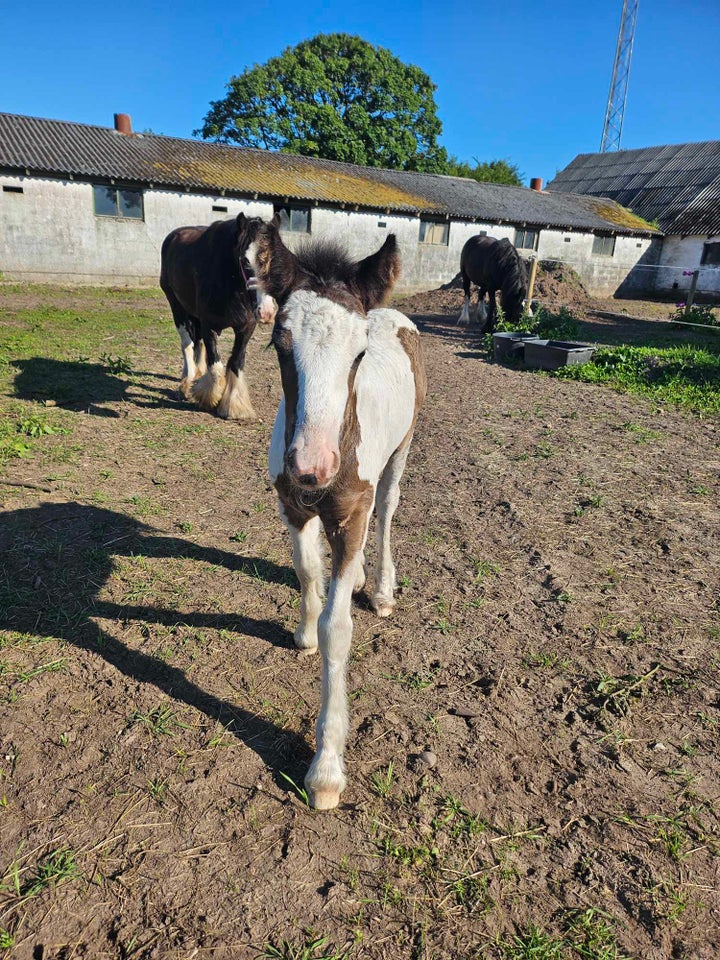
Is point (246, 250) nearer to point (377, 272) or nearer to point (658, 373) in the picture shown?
point (377, 272)

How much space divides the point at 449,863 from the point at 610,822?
0.73 meters

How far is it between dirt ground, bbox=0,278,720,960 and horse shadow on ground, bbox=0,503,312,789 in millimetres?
19

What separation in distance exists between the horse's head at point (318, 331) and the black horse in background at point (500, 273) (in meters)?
12.1

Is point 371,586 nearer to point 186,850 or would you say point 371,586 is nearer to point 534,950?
point 186,850

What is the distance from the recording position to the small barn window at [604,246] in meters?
30.0

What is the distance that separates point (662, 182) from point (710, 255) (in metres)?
9.49

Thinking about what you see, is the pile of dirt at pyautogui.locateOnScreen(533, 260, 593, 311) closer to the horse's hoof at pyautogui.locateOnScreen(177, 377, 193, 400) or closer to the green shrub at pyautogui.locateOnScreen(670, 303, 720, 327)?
the green shrub at pyautogui.locateOnScreen(670, 303, 720, 327)

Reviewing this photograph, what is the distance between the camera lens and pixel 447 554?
14.6 ft

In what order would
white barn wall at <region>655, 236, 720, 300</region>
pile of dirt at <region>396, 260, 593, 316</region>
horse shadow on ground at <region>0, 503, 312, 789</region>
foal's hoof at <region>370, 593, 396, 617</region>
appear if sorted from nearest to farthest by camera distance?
1. horse shadow on ground at <region>0, 503, 312, 789</region>
2. foal's hoof at <region>370, 593, 396, 617</region>
3. pile of dirt at <region>396, 260, 593, 316</region>
4. white barn wall at <region>655, 236, 720, 300</region>

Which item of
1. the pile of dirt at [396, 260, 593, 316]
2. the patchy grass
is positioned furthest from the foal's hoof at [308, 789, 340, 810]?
the pile of dirt at [396, 260, 593, 316]

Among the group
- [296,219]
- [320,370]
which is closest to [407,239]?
[296,219]

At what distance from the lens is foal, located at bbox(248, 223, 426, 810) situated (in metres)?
2.09

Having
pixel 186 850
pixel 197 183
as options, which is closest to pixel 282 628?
pixel 186 850

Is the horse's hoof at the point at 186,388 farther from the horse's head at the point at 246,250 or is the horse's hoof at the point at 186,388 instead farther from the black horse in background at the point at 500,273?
the black horse in background at the point at 500,273
